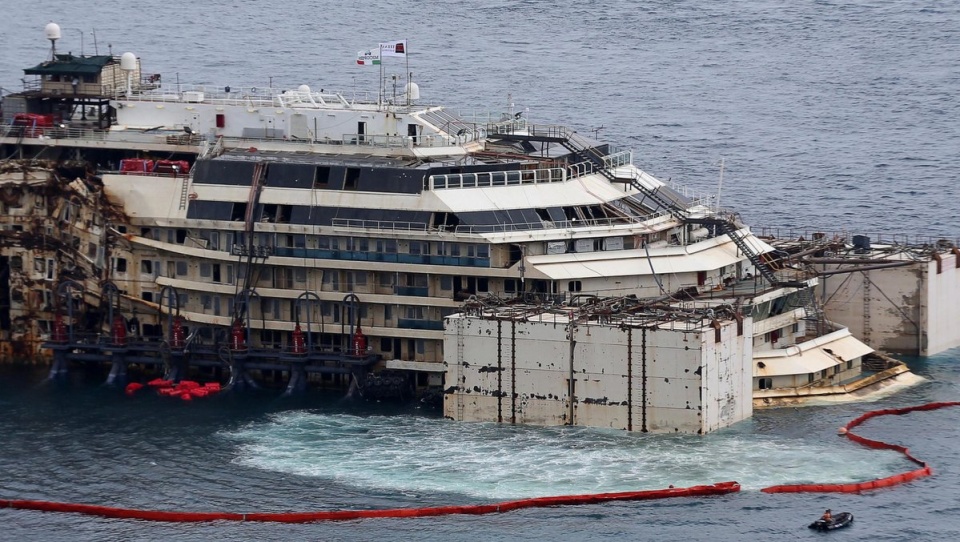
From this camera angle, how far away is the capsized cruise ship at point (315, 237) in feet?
370

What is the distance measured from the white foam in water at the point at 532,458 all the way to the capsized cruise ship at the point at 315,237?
17.4 ft

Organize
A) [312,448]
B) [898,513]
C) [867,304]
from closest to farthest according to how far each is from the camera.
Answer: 1. [898,513]
2. [312,448]
3. [867,304]

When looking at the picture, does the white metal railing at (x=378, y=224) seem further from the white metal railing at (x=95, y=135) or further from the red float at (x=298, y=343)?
the white metal railing at (x=95, y=135)

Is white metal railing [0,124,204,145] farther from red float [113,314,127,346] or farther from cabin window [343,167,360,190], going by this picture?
cabin window [343,167,360,190]

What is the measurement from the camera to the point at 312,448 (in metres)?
104

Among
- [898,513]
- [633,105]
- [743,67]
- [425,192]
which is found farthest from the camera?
[743,67]

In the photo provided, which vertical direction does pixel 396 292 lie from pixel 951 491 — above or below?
above

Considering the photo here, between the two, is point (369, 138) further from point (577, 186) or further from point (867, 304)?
point (867, 304)

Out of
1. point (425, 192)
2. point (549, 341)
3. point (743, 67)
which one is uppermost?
point (743, 67)

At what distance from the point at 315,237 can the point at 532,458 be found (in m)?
20.0

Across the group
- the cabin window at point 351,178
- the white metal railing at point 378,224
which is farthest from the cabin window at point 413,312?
the cabin window at point 351,178

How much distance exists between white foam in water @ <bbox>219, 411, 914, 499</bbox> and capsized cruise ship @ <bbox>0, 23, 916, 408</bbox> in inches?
208

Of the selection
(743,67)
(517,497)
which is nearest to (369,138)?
(517,497)

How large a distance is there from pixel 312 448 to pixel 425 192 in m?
15.9
